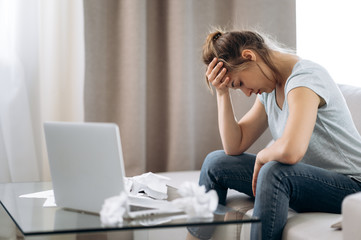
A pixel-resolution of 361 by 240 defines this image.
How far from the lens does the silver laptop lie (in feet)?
3.38

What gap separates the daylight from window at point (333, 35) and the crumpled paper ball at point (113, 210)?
1.96 m

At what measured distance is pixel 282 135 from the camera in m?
1.34

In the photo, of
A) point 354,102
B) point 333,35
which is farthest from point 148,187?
point 333,35

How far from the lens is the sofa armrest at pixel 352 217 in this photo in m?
1.03

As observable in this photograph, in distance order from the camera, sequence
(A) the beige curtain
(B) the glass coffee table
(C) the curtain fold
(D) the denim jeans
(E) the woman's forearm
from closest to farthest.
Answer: (B) the glass coffee table, (D) the denim jeans, (E) the woman's forearm, (C) the curtain fold, (A) the beige curtain

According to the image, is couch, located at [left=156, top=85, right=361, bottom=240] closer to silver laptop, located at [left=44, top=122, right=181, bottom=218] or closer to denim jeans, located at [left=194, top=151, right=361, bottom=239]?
denim jeans, located at [left=194, top=151, right=361, bottom=239]

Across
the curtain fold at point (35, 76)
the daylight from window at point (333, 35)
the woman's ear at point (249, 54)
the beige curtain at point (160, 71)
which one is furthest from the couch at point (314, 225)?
the daylight from window at point (333, 35)

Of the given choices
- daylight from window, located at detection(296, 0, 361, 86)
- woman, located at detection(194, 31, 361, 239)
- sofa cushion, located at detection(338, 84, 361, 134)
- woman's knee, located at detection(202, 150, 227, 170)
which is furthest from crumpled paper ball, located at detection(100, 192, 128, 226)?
daylight from window, located at detection(296, 0, 361, 86)

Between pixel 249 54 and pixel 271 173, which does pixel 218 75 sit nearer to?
pixel 249 54

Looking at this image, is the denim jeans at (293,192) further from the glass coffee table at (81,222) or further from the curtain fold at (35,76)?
the curtain fold at (35,76)

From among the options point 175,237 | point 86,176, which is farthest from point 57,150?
point 175,237

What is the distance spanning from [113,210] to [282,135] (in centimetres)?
59

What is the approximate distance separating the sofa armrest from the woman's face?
0.61m

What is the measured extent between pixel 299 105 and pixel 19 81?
1464 millimetres
